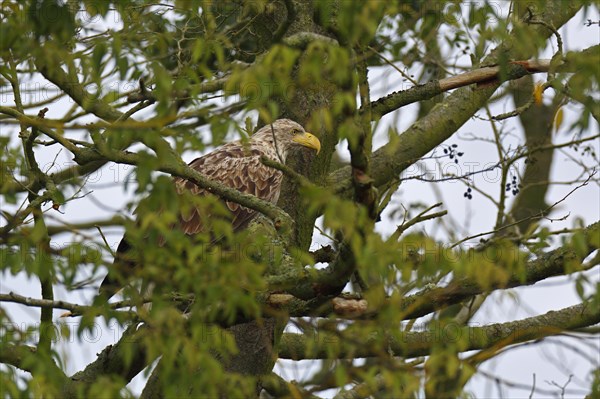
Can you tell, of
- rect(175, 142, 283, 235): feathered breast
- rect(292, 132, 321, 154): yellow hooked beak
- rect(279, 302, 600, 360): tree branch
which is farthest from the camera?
rect(175, 142, 283, 235): feathered breast

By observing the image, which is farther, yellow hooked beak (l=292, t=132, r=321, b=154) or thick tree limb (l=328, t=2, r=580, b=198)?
thick tree limb (l=328, t=2, r=580, b=198)

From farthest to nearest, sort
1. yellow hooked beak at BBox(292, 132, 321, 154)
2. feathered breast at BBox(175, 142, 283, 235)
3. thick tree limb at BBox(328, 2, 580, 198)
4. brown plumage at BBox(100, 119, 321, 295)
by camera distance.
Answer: feathered breast at BBox(175, 142, 283, 235) < brown plumage at BBox(100, 119, 321, 295) < thick tree limb at BBox(328, 2, 580, 198) < yellow hooked beak at BBox(292, 132, 321, 154)

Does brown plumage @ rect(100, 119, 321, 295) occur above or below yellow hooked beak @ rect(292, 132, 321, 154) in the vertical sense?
above

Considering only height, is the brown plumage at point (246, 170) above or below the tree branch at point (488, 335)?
above

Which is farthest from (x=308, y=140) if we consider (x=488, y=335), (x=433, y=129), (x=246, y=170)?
(x=488, y=335)

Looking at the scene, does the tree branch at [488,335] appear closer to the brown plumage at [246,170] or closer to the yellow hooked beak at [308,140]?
the brown plumage at [246,170]

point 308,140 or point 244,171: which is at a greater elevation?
point 244,171

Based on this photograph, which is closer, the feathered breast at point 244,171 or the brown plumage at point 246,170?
the brown plumage at point 246,170

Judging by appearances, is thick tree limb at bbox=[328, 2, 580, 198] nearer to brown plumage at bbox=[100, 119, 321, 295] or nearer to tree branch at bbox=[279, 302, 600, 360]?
brown plumage at bbox=[100, 119, 321, 295]

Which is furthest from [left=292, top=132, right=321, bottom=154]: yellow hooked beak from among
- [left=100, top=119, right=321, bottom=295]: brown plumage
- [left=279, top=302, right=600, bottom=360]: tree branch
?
[left=279, top=302, right=600, bottom=360]: tree branch

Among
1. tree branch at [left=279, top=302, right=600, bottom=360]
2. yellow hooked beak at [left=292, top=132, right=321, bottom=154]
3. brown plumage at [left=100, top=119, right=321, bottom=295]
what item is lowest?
tree branch at [left=279, top=302, right=600, bottom=360]

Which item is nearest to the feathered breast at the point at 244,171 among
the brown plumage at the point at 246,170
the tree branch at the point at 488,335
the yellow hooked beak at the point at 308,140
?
the brown plumage at the point at 246,170

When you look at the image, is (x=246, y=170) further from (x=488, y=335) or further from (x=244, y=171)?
(x=488, y=335)

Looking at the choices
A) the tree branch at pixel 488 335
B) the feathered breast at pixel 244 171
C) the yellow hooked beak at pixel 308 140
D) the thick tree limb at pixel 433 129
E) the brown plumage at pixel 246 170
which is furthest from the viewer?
the feathered breast at pixel 244 171
